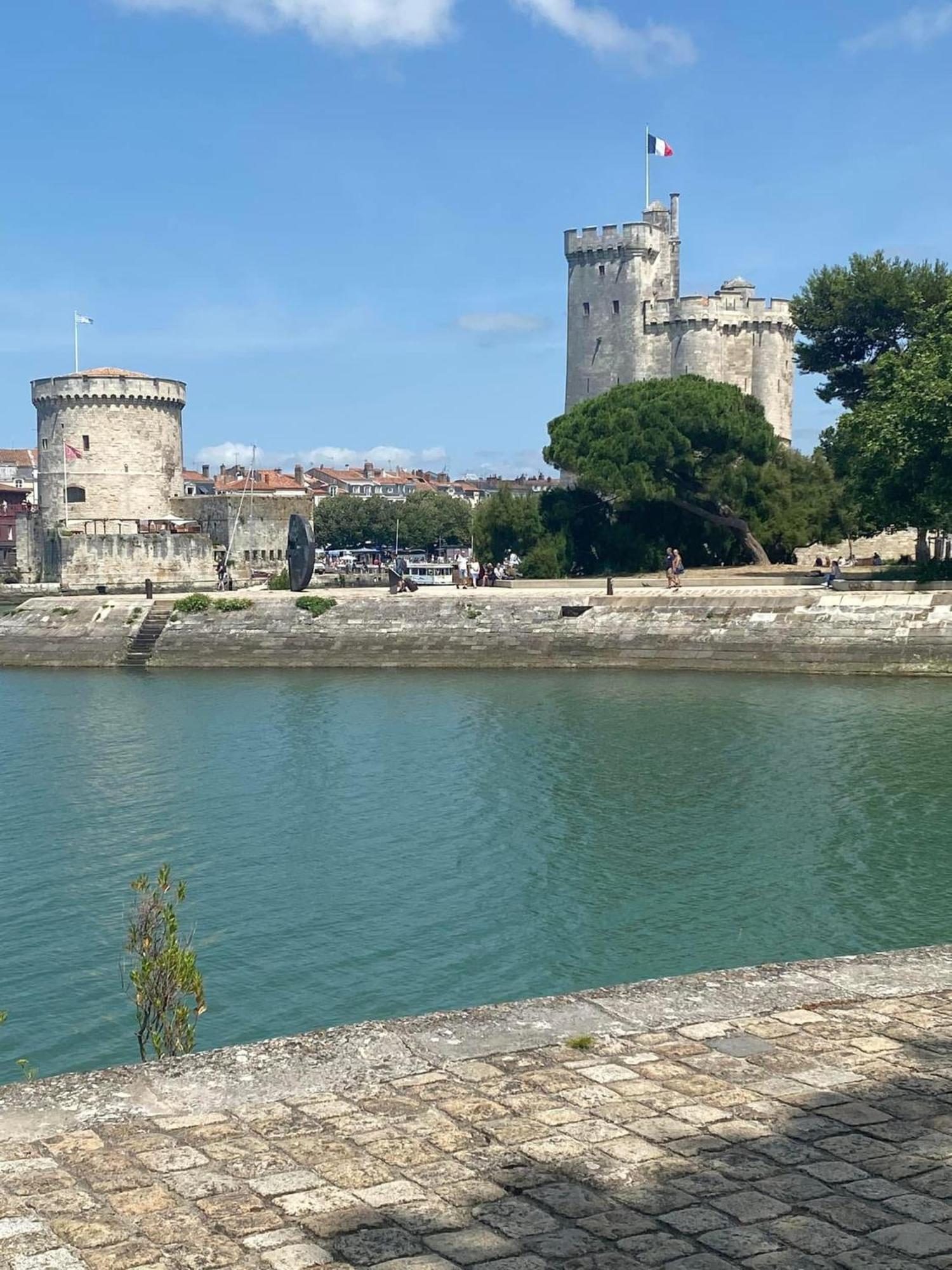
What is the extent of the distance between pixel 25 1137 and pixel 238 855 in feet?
37.9

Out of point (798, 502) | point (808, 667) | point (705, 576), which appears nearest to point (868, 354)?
point (798, 502)

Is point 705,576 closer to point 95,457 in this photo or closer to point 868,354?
point 868,354

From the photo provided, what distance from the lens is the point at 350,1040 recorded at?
6410mm

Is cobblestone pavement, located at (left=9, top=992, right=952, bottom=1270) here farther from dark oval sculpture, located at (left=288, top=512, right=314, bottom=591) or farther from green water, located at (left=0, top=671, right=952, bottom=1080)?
dark oval sculpture, located at (left=288, top=512, right=314, bottom=591)

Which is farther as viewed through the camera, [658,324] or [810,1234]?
[658,324]

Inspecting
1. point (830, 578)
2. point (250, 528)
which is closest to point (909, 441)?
point (830, 578)

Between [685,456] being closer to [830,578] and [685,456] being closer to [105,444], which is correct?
[830,578]

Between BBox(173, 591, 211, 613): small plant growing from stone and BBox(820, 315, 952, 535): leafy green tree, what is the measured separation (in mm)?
18532

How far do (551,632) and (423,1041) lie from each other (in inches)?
1194

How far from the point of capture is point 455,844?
56.2 ft

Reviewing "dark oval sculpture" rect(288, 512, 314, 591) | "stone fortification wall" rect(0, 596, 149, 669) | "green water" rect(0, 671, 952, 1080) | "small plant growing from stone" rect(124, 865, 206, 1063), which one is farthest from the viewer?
"dark oval sculpture" rect(288, 512, 314, 591)

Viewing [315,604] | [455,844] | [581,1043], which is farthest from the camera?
[315,604]

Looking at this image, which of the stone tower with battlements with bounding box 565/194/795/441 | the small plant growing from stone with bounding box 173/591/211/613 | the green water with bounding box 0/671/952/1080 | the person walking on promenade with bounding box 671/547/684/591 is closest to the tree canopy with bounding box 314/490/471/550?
the stone tower with battlements with bounding box 565/194/795/441

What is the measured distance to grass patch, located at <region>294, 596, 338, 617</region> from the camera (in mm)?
39181
